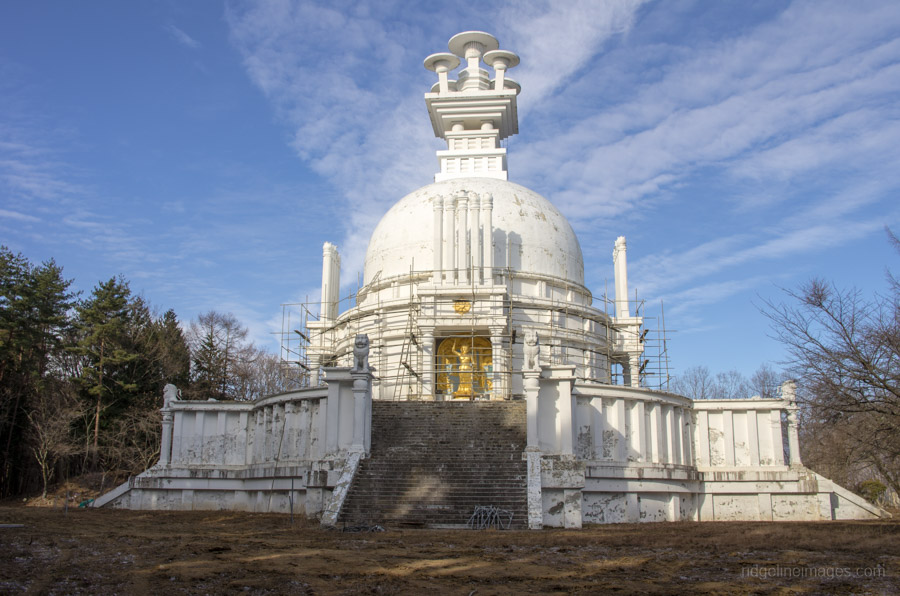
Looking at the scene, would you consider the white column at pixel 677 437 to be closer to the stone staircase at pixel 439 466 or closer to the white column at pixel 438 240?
the stone staircase at pixel 439 466

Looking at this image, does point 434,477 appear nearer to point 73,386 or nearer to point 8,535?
point 8,535

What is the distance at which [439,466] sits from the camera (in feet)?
72.7

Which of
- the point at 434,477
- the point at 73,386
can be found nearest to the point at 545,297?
the point at 434,477

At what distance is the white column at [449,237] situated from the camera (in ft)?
106

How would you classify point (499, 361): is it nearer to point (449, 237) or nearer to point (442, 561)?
point (449, 237)

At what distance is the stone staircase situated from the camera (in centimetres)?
2006

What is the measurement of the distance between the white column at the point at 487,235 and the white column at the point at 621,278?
7543 mm

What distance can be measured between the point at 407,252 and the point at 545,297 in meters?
6.58

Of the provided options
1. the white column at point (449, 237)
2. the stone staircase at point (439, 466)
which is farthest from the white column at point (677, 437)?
the white column at point (449, 237)

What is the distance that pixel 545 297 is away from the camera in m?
34.0

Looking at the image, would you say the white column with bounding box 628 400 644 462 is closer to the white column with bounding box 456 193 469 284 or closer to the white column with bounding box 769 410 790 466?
the white column with bounding box 769 410 790 466

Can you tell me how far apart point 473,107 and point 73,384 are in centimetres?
2626

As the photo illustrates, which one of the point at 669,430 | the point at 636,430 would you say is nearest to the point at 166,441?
the point at 636,430

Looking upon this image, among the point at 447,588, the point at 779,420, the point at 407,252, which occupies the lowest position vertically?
the point at 447,588
